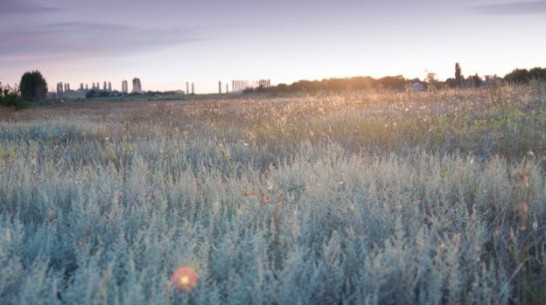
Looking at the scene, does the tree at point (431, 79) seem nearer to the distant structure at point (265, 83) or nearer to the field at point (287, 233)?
the field at point (287, 233)

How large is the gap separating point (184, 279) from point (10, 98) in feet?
94.2

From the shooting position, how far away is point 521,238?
10.3 ft

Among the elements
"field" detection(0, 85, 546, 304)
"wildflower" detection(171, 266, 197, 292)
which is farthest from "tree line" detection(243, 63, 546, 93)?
"wildflower" detection(171, 266, 197, 292)

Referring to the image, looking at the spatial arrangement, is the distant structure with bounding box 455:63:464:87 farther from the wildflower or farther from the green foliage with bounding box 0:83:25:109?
the green foliage with bounding box 0:83:25:109

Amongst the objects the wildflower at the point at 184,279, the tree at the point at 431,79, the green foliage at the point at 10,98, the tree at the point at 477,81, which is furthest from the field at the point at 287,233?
the green foliage at the point at 10,98

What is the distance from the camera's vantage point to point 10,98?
89.2 ft

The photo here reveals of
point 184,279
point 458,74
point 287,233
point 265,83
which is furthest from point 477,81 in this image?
point 265,83

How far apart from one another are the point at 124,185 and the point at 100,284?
236cm

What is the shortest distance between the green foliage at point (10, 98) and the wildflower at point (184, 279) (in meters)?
27.7

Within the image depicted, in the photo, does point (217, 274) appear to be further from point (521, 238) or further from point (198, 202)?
point (521, 238)

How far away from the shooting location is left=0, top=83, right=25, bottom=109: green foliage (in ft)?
86.9

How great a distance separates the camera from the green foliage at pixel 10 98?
86.9 feet

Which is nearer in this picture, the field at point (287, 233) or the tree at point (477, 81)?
the field at point (287, 233)

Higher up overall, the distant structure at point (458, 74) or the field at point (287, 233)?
the distant structure at point (458, 74)
